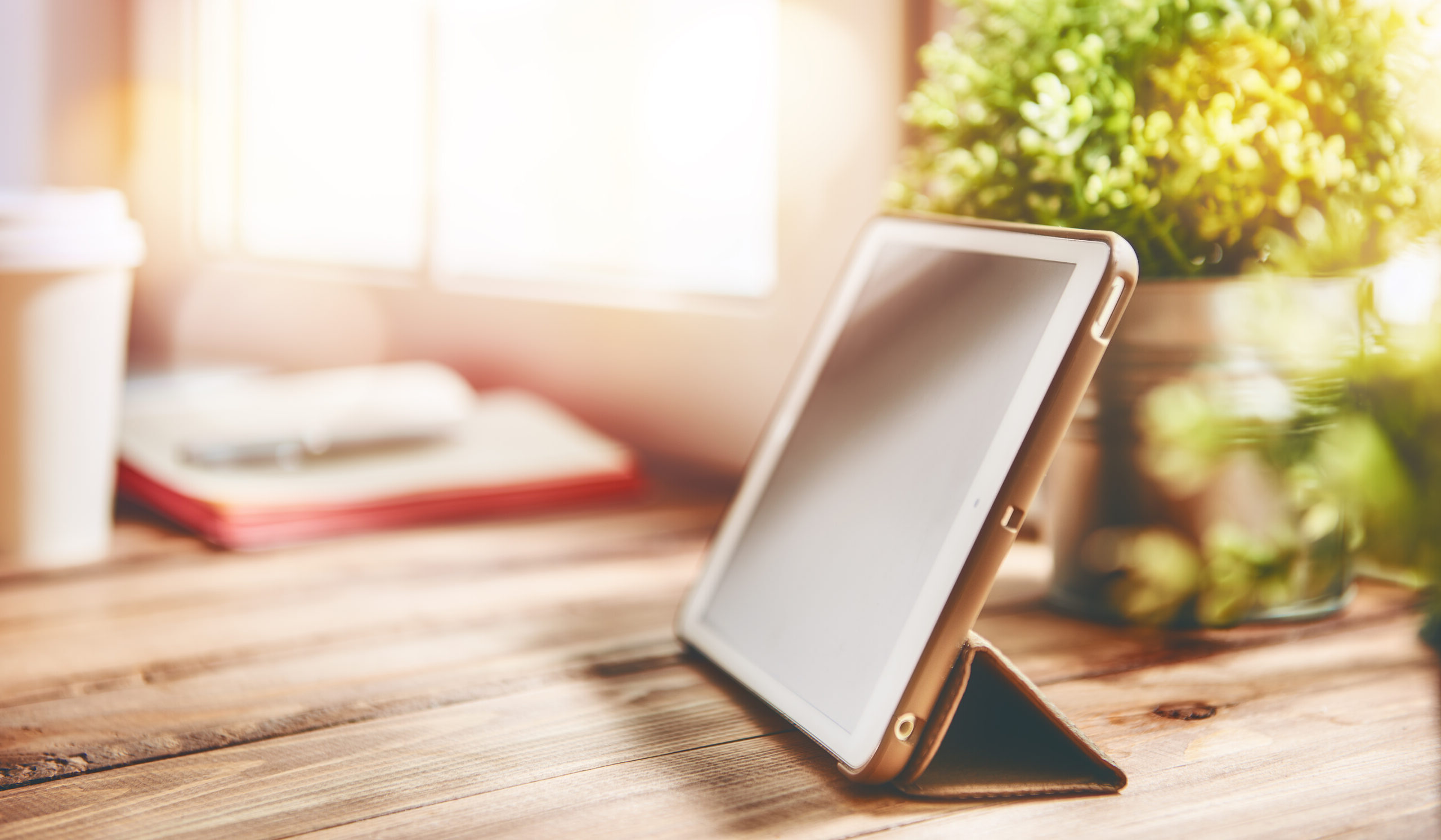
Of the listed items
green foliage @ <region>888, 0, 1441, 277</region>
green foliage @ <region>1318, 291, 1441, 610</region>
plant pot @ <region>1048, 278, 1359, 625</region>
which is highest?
green foliage @ <region>888, 0, 1441, 277</region>

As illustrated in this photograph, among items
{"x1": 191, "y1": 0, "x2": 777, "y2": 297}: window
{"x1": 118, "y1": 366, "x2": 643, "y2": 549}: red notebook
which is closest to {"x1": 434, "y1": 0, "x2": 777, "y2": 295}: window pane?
{"x1": 191, "y1": 0, "x2": 777, "y2": 297}: window

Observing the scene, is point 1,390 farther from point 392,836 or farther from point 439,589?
point 392,836

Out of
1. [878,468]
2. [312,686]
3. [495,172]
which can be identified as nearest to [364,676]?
[312,686]

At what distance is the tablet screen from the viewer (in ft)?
1.54

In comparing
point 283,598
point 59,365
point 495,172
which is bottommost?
point 283,598

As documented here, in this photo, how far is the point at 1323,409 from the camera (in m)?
0.58

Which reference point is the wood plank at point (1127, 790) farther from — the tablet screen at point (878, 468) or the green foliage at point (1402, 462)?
the green foliage at point (1402, 462)

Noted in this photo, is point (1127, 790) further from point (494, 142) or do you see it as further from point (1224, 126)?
point (494, 142)

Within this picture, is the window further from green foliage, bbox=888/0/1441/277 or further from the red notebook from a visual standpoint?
green foliage, bbox=888/0/1441/277

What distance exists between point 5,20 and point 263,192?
51 centimetres

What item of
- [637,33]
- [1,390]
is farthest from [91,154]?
[1,390]

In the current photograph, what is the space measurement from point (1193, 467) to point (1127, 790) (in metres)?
0.16

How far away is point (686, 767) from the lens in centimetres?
48

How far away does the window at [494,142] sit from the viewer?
3.44 feet
